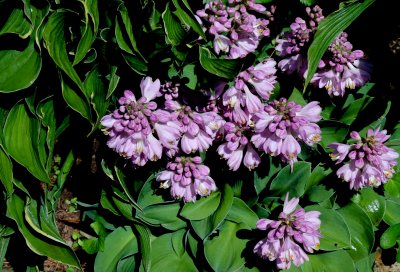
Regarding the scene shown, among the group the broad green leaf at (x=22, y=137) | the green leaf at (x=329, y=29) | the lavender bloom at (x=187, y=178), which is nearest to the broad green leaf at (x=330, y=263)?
the lavender bloom at (x=187, y=178)

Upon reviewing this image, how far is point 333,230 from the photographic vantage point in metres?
2.53

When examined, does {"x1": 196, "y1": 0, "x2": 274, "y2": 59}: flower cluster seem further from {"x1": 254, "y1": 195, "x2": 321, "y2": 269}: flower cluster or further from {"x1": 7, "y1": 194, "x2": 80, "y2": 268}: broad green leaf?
{"x1": 7, "y1": 194, "x2": 80, "y2": 268}: broad green leaf

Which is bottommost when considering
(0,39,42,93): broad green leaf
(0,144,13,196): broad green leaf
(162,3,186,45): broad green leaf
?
(0,144,13,196): broad green leaf

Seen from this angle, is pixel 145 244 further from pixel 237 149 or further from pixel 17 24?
pixel 17 24

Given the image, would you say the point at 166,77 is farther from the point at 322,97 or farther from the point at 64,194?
the point at 64,194

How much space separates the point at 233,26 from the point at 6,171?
4.01 ft

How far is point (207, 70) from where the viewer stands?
2.05 m

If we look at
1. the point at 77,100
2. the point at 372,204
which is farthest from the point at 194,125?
the point at 372,204

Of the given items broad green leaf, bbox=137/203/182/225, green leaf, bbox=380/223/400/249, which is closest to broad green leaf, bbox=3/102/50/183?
broad green leaf, bbox=137/203/182/225

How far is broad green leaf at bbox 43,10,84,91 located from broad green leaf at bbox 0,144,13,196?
1.66 ft

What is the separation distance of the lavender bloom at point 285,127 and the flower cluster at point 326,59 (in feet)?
1.08

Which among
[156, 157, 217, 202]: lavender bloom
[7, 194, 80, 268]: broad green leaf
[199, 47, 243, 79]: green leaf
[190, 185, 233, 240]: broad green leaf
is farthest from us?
[7, 194, 80, 268]: broad green leaf

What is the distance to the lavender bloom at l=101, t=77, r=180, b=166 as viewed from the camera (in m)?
2.02

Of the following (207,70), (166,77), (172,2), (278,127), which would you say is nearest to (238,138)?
(278,127)
